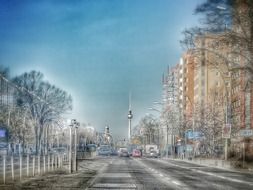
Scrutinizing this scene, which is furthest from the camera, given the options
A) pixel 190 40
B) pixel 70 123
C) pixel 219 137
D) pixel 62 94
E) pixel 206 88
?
pixel 206 88

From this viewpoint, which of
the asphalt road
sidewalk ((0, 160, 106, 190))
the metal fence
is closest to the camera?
sidewalk ((0, 160, 106, 190))

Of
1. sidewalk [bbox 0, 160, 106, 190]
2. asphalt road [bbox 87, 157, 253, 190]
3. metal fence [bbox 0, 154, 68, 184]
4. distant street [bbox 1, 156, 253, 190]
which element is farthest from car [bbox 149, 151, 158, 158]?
sidewalk [bbox 0, 160, 106, 190]

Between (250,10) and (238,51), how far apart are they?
3606 millimetres

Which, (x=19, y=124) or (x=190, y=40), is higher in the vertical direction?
(x=190, y=40)

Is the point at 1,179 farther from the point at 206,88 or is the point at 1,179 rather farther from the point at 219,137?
the point at 206,88

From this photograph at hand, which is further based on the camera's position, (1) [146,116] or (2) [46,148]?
(1) [146,116]

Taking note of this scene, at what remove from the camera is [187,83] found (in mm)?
199750

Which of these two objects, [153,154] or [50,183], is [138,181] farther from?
[153,154]

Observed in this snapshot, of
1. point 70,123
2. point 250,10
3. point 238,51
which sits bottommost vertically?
point 70,123

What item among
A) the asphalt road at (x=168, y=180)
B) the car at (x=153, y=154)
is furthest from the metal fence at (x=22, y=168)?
the car at (x=153, y=154)

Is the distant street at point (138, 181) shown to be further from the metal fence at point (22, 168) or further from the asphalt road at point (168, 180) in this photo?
the metal fence at point (22, 168)

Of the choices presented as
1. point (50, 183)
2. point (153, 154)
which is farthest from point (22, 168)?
point (153, 154)

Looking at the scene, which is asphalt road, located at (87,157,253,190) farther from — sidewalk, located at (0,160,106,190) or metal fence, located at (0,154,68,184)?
metal fence, located at (0,154,68,184)

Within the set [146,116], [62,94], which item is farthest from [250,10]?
[146,116]
